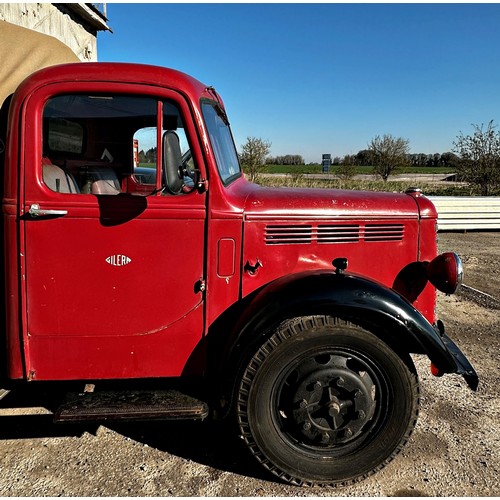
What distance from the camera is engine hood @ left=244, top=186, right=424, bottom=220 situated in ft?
8.73

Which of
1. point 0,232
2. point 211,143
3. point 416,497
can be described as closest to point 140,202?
point 211,143

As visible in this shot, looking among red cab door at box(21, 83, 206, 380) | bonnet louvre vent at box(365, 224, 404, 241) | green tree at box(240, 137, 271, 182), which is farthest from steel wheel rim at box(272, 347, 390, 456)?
green tree at box(240, 137, 271, 182)

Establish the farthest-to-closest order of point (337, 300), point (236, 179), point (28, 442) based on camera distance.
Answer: point (236, 179) < point (28, 442) < point (337, 300)

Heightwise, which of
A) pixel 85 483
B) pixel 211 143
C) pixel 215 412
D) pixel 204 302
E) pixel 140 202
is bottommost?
pixel 85 483

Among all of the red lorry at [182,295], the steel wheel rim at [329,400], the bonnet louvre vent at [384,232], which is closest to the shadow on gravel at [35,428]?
the red lorry at [182,295]

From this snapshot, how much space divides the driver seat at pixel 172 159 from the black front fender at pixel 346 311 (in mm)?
815

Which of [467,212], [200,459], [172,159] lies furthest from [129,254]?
[467,212]

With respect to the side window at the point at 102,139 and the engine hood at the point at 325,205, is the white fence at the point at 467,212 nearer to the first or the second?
the engine hood at the point at 325,205

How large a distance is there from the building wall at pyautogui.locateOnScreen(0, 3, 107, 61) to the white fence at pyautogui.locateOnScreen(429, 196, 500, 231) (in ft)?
29.0

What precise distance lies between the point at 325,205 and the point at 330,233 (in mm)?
184

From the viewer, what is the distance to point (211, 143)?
2.59m

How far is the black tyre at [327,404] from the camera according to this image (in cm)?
243

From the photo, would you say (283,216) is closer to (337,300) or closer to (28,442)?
(337,300)

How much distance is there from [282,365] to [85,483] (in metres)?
1.35
